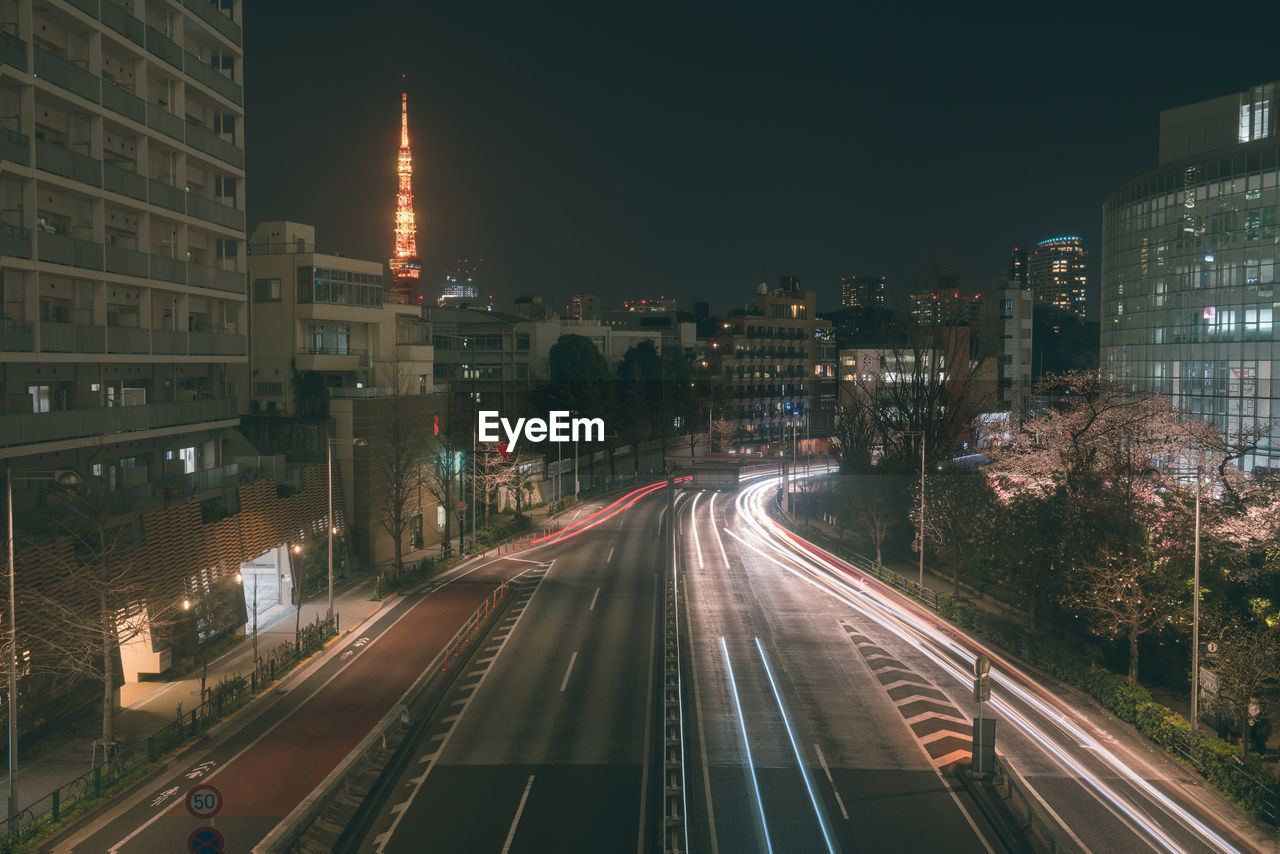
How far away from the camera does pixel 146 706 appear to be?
23719mm

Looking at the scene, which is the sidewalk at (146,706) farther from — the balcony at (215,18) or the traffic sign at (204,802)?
the balcony at (215,18)

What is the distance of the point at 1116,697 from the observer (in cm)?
2400

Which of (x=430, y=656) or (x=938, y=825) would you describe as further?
(x=430, y=656)

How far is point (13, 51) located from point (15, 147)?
2.94m

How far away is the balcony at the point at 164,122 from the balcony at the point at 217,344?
27.3 ft

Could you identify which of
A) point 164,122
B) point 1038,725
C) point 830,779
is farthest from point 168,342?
point 1038,725

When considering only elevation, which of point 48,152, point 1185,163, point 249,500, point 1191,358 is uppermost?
point 1185,163

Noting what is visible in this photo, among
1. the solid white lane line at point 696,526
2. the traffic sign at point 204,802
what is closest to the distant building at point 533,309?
the solid white lane line at point 696,526

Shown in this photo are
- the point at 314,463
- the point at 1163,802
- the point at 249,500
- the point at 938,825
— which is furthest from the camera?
the point at 314,463

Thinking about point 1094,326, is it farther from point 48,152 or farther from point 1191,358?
point 48,152

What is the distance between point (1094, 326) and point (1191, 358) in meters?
76.4

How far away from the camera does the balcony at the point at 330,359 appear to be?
4706cm

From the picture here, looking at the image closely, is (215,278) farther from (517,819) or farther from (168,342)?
(517,819)

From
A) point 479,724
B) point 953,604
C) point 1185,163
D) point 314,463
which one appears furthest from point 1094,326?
point 479,724
